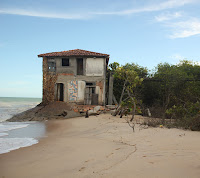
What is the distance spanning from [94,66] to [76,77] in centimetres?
210

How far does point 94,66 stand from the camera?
60.2 ft

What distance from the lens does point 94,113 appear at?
13.5 meters

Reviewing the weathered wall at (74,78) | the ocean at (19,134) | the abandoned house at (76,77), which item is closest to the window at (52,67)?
the abandoned house at (76,77)

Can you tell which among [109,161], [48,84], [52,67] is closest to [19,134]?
[109,161]

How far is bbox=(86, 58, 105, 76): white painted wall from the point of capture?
18281 mm

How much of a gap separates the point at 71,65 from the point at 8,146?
13.4 metres

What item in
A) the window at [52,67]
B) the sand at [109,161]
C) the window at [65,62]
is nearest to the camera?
the sand at [109,161]

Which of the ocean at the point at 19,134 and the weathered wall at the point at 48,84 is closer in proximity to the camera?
the ocean at the point at 19,134

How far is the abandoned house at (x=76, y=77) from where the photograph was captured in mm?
18062

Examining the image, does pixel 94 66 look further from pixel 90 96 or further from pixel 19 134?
pixel 19 134

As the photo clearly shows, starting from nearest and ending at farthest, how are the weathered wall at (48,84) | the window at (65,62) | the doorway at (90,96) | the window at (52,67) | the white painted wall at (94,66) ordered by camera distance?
the weathered wall at (48,84), the doorway at (90,96), the white painted wall at (94,66), the window at (52,67), the window at (65,62)

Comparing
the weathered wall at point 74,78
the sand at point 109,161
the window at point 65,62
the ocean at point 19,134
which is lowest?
the ocean at point 19,134

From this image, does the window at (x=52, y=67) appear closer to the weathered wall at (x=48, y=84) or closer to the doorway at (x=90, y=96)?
the weathered wall at (x=48, y=84)

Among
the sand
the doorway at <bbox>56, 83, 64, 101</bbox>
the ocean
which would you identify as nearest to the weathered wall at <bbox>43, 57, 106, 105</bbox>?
the doorway at <bbox>56, 83, 64, 101</bbox>
